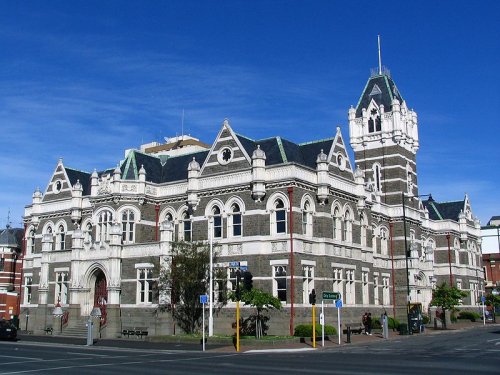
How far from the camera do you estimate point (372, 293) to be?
5012cm

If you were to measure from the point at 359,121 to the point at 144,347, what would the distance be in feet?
118

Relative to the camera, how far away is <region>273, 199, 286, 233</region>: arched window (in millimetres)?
41406

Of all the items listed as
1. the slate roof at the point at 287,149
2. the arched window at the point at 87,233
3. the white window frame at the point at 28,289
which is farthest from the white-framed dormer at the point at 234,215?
the white window frame at the point at 28,289

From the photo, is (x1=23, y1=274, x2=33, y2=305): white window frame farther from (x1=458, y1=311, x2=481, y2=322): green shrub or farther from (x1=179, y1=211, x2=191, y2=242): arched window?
(x1=458, y1=311, x2=481, y2=322): green shrub

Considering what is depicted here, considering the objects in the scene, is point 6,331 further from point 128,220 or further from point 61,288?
point 128,220

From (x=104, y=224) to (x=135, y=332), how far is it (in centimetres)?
961

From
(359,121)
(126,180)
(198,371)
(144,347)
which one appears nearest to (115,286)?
(126,180)

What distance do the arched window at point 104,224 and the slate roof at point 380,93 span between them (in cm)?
2860

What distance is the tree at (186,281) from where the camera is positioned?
136ft

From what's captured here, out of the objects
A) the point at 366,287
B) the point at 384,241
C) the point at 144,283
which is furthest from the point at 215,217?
the point at 384,241

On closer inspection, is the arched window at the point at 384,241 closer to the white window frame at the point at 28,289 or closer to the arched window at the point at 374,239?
the arched window at the point at 374,239

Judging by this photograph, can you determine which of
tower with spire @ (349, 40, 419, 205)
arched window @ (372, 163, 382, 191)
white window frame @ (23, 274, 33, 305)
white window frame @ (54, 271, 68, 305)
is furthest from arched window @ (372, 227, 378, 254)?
white window frame @ (23, 274, 33, 305)

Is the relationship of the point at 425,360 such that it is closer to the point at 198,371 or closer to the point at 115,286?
the point at 198,371

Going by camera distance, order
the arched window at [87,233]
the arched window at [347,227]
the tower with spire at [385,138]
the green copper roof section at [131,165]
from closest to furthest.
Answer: the arched window at [347,227]
the arched window at [87,233]
the green copper roof section at [131,165]
the tower with spire at [385,138]
